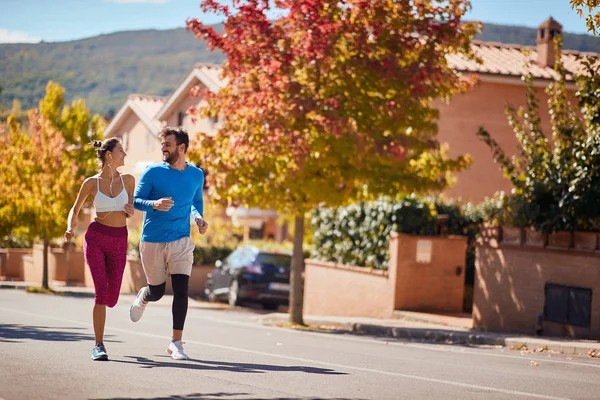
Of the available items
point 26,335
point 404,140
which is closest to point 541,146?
point 404,140

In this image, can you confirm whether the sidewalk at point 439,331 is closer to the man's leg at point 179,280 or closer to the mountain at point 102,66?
the man's leg at point 179,280

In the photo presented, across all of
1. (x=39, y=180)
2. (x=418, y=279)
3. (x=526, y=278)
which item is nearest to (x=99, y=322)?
(x=526, y=278)

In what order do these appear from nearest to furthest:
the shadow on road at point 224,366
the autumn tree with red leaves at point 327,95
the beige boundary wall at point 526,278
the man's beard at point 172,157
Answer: the shadow on road at point 224,366
the man's beard at point 172,157
the beige boundary wall at point 526,278
the autumn tree with red leaves at point 327,95

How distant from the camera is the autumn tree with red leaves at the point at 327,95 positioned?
1695 cm

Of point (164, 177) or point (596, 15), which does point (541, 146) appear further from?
point (164, 177)

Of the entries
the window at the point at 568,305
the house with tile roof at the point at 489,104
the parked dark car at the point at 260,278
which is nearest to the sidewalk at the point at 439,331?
the window at the point at 568,305

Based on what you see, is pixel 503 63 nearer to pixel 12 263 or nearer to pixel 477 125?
pixel 477 125

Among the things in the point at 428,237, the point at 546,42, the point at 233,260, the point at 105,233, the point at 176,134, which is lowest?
the point at 233,260

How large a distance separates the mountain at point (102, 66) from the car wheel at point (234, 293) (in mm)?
39873

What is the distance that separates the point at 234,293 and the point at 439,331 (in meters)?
10.8

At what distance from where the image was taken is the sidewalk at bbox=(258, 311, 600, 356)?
541 inches

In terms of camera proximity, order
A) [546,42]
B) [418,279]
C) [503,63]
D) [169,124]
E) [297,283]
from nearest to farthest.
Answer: [297,283] → [418,279] → [503,63] → [546,42] → [169,124]

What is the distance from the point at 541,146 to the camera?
17.2 metres

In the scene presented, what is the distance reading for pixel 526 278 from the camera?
16.5 metres
